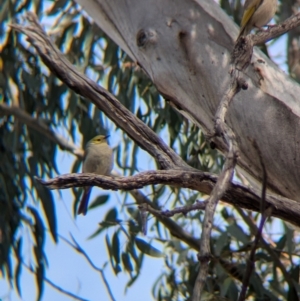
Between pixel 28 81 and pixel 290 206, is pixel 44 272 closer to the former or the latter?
pixel 28 81

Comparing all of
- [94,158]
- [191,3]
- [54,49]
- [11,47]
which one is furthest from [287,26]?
[11,47]

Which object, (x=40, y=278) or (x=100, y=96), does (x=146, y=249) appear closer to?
(x=40, y=278)

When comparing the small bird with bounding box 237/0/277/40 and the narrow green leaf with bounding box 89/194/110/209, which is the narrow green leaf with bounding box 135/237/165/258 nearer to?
the narrow green leaf with bounding box 89/194/110/209

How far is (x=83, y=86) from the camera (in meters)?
2.69

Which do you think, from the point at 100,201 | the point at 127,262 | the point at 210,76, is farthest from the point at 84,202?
the point at 210,76

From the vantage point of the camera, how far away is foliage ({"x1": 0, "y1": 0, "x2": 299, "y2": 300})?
15.4 feet

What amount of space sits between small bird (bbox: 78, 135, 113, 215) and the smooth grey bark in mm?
1590

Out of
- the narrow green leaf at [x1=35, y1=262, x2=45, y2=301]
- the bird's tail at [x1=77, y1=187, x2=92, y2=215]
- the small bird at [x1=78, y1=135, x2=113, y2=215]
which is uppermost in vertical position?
the small bird at [x1=78, y1=135, x2=113, y2=215]

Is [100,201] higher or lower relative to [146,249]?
higher

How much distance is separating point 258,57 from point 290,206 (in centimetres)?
73

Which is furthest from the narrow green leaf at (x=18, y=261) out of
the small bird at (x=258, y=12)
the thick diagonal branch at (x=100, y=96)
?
the thick diagonal branch at (x=100, y=96)

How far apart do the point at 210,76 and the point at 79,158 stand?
2838 millimetres

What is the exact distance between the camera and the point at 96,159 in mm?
4855

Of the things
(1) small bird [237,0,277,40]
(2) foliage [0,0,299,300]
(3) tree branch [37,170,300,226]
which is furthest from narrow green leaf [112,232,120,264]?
(3) tree branch [37,170,300,226]
